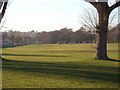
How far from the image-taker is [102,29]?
23859 mm

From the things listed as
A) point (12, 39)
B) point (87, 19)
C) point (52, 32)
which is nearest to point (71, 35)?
point (52, 32)

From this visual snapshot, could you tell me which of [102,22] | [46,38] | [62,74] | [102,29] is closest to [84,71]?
[62,74]

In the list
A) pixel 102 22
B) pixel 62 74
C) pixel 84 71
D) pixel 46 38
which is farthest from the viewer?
pixel 46 38

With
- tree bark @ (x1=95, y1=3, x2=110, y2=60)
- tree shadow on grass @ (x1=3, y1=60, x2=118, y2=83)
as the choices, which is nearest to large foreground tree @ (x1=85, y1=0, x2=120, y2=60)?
tree bark @ (x1=95, y1=3, x2=110, y2=60)

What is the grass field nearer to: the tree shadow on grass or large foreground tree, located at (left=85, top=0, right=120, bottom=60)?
the tree shadow on grass

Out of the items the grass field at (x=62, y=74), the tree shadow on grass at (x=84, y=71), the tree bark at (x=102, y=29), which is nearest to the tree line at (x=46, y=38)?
the tree bark at (x=102, y=29)

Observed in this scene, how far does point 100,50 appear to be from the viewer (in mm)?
24125

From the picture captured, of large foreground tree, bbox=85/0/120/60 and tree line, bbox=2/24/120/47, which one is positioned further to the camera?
tree line, bbox=2/24/120/47

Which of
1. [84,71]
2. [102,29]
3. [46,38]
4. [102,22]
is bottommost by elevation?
[84,71]

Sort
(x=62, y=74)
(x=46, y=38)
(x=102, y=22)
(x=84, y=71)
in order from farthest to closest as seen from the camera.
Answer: (x=46, y=38) → (x=102, y=22) → (x=84, y=71) → (x=62, y=74)

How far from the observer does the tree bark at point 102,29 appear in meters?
23.6

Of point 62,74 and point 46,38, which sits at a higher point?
point 46,38

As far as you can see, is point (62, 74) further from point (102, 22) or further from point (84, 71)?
point (102, 22)

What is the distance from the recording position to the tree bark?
23.6 metres
